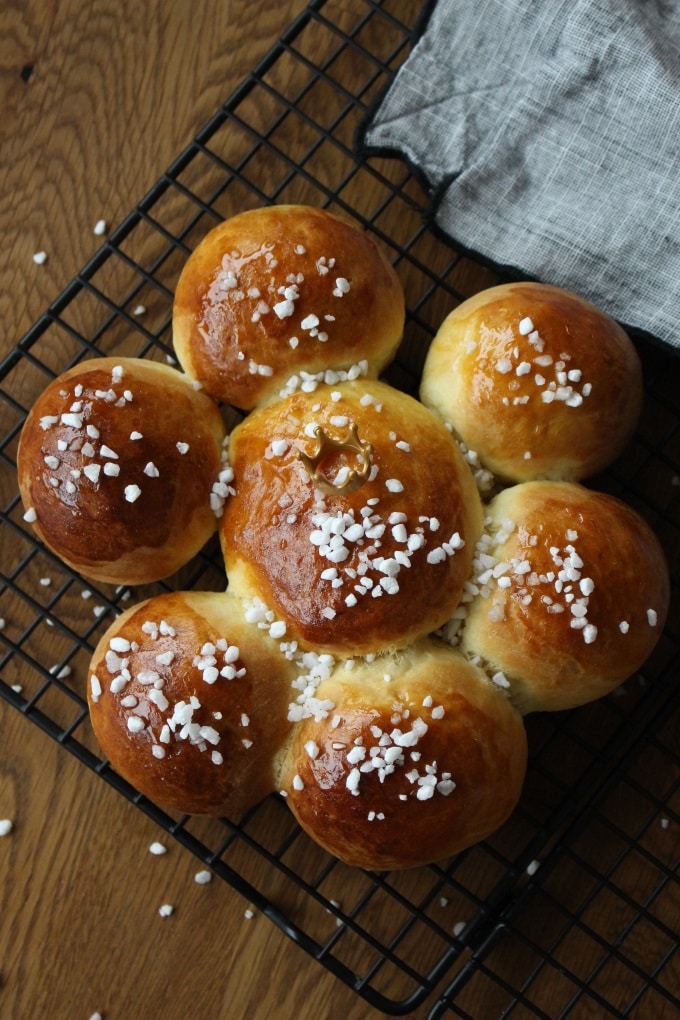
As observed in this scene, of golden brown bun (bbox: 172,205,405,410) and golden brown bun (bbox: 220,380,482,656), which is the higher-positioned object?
golden brown bun (bbox: 172,205,405,410)

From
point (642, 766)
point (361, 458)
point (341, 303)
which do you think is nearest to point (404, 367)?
point (341, 303)

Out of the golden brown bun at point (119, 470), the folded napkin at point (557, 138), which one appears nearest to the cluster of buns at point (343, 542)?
the golden brown bun at point (119, 470)

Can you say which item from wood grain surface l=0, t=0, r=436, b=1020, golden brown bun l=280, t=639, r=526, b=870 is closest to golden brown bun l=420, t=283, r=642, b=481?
golden brown bun l=280, t=639, r=526, b=870

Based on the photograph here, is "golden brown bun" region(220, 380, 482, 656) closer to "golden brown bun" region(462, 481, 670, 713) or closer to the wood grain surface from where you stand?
"golden brown bun" region(462, 481, 670, 713)

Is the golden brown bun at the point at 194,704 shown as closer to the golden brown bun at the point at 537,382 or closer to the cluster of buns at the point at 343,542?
the cluster of buns at the point at 343,542

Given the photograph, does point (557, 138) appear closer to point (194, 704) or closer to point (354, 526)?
point (354, 526)

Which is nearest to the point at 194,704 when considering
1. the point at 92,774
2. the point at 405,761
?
the point at 405,761
